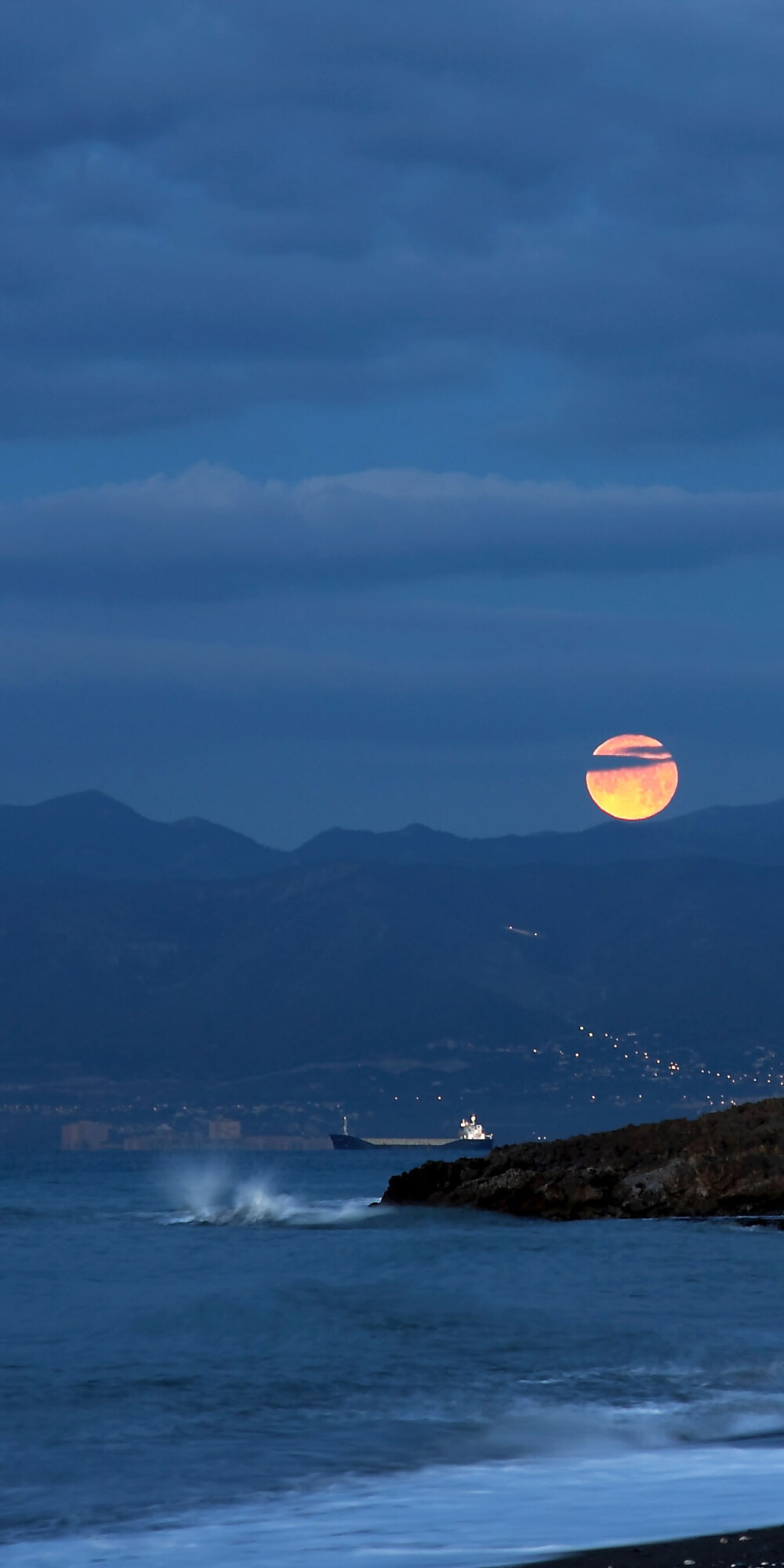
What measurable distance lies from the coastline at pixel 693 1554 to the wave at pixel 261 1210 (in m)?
64.0

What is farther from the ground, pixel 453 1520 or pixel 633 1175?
pixel 453 1520

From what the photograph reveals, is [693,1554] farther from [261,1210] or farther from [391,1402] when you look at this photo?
[261,1210]

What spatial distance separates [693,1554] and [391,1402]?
12537 mm

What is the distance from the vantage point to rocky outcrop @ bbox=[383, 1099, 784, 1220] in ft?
228

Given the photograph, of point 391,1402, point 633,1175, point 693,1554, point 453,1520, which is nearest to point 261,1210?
point 633,1175

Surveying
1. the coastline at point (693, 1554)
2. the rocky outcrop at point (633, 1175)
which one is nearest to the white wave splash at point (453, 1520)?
the coastline at point (693, 1554)

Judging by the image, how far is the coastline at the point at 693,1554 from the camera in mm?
14562

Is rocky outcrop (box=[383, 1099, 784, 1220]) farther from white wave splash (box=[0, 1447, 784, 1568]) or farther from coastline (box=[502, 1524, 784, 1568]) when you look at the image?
coastline (box=[502, 1524, 784, 1568])

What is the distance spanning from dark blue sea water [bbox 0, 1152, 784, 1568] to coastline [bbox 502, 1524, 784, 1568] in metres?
0.51

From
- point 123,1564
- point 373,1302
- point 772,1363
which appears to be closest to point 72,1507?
point 123,1564

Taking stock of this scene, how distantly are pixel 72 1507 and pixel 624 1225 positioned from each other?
47257 mm

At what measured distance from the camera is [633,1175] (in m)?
72.9

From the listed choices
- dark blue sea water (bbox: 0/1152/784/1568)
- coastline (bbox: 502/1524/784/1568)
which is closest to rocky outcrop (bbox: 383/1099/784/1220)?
dark blue sea water (bbox: 0/1152/784/1568)

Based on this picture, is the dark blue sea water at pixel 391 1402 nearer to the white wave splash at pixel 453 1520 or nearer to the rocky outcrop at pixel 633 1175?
the white wave splash at pixel 453 1520
